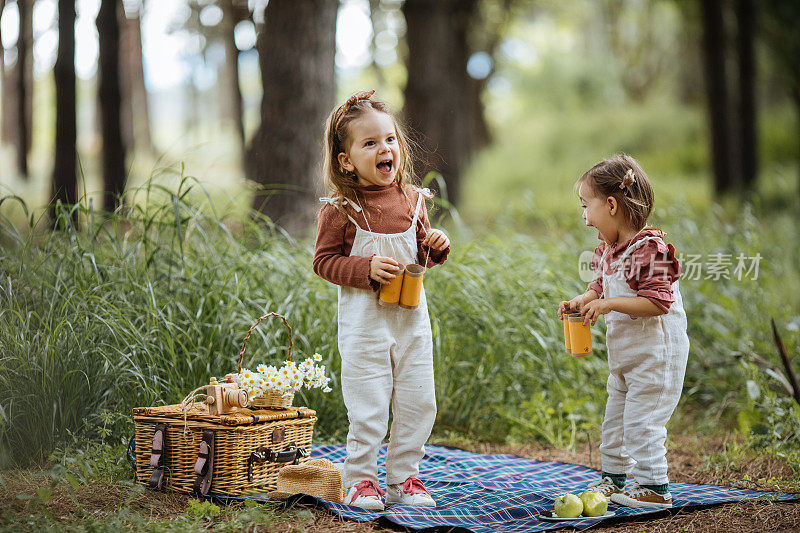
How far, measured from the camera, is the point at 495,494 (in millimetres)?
3002

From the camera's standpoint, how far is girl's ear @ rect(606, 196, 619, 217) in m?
2.84

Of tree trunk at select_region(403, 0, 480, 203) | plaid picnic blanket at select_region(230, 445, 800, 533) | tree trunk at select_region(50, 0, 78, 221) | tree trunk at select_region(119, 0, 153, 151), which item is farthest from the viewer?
tree trunk at select_region(119, 0, 153, 151)

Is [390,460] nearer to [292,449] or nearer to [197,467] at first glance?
[292,449]

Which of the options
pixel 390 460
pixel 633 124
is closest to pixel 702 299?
pixel 390 460

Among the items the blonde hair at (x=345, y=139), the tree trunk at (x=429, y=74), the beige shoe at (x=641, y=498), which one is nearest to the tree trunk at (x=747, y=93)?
the tree trunk at (x=429, y=74)

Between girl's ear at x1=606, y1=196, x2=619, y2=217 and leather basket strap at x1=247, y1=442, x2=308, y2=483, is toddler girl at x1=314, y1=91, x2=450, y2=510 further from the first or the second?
girl's ear at x1=606, y1=196, x2=619, y2=217

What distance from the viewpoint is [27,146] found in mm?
15031

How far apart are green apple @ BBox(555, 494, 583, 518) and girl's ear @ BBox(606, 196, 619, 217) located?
1.05 m

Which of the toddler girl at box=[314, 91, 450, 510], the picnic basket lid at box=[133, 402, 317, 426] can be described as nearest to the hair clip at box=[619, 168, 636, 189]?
the toddler girl at box=[314, 91, 450, 510]

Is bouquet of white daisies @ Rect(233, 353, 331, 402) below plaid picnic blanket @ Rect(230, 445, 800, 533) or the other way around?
the other way around

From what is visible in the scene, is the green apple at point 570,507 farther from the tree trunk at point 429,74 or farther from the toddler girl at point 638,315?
the tree trunk at point 429,74

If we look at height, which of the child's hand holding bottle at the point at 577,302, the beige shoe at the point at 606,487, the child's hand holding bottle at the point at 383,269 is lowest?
the beige shoe at the point at 606,487

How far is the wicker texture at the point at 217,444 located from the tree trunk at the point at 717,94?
949 cm

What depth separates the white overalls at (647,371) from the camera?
2.78 meters
